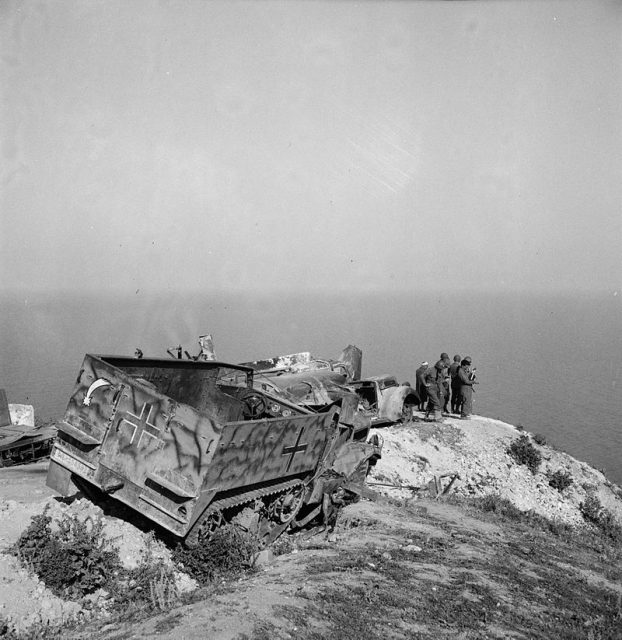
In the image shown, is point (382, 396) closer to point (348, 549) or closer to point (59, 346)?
point (348, 549)

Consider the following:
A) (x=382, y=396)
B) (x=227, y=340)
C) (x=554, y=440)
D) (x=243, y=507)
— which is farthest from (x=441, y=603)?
(x=227, y=340)

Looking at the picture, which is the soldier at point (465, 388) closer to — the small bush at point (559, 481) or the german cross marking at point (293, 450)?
the small bush at point (559, 481)

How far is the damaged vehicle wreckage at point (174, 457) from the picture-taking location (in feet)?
23.6

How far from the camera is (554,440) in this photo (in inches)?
1427

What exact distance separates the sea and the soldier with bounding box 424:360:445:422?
11428 millimetres

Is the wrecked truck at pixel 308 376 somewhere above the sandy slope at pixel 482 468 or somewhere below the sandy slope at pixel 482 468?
above

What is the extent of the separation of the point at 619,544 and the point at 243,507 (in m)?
9.55

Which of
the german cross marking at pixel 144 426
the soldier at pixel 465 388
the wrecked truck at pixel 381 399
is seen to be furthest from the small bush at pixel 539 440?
the german cross marking at pixel 144 426

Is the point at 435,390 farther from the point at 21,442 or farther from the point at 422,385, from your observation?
the point at 21,442

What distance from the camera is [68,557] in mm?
7094

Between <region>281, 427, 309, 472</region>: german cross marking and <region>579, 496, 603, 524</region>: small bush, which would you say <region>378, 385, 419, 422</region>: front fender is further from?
<region>281, 427, 309, 472</region>: german cross marking

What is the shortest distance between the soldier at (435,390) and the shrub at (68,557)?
11.8 m

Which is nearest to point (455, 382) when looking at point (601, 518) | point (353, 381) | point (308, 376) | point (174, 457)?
point (353, 381)

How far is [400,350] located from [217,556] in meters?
53.4
